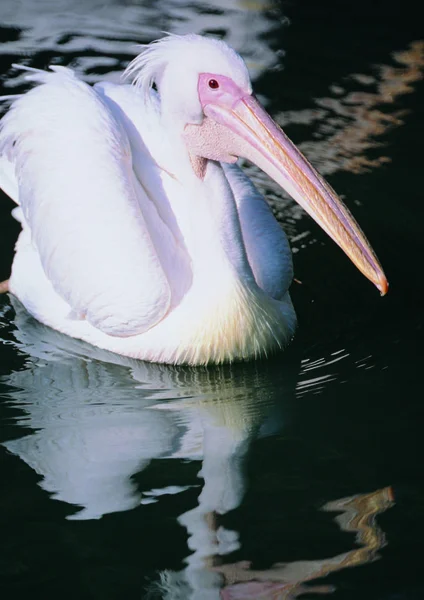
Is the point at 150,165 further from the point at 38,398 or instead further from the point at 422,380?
the point at 422,380

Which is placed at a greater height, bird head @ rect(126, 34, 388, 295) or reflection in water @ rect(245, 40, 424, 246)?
bird head @ rect(126, 34, 388, 295)

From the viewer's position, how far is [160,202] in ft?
14.5

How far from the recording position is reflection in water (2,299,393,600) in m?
2.94

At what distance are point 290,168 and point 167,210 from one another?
2.39ft

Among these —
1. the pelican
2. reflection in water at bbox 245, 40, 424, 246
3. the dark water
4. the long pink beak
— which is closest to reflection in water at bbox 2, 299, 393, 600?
the dark water

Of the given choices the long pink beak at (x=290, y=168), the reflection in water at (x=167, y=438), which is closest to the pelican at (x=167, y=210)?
the long pink beak at (x=290, y=168)

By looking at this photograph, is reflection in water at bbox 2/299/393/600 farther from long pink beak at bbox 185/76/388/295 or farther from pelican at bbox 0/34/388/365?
long pink beak at bbox 185/76/388/295

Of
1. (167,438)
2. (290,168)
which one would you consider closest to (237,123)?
(290,168)

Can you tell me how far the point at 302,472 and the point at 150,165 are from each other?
167cm

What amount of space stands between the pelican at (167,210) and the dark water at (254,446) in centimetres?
18

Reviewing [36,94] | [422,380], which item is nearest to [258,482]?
[422,380]

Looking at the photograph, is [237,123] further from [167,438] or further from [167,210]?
[167,438]

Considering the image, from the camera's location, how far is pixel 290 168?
386cm

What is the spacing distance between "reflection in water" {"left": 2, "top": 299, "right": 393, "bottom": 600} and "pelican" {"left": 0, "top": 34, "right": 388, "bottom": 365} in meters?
0.14
